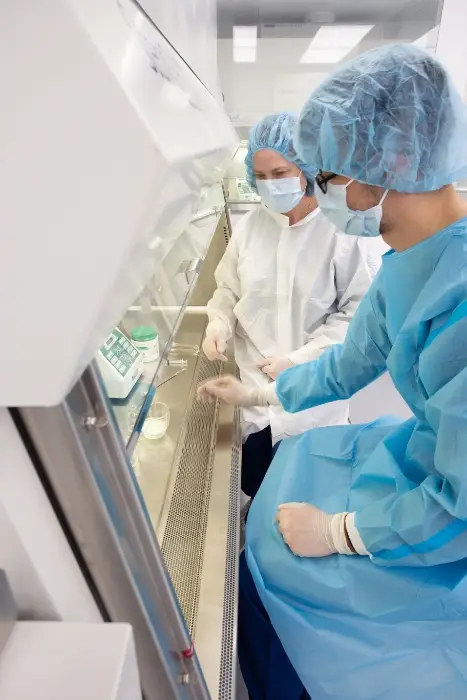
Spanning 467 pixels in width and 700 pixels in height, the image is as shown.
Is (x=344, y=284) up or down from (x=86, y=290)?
down

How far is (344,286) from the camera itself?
1.81 m

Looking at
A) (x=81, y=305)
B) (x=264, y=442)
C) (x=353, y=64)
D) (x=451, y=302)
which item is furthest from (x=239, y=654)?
(x=353, y=64)

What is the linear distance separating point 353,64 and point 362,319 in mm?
618

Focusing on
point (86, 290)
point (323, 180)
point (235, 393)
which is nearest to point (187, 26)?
point (323, 180)

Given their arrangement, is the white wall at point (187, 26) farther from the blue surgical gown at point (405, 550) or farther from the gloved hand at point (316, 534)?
the gloved hand at point (316, 534)

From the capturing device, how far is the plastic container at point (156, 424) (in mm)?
1411

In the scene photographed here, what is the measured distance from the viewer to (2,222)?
321 millimetres

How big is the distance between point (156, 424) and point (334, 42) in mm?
2237

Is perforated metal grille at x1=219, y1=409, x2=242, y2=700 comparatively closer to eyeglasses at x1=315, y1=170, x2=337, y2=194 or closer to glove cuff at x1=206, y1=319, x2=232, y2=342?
glove cuff at x1=206, y1=319, x2=232, y2=342

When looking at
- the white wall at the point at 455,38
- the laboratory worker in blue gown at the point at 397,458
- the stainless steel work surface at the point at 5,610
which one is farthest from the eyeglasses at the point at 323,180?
the white wall at the point at 455,38

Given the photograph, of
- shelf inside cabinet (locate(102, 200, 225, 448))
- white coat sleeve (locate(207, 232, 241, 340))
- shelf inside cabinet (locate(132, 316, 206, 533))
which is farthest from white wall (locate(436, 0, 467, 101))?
shelf inside cabinet (locate(132, 316, 206, 533))

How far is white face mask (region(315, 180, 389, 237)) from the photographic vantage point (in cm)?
110

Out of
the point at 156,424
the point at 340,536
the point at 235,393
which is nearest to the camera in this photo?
the point at 340,536

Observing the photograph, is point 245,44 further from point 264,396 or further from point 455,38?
point 264,396
